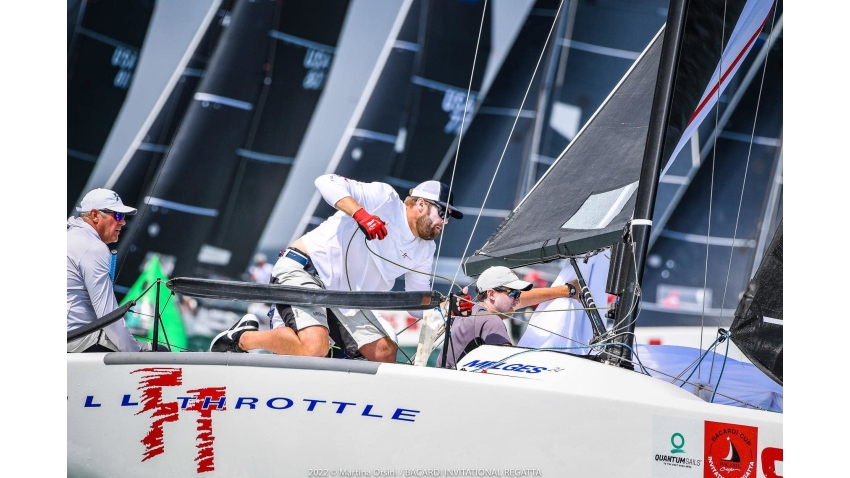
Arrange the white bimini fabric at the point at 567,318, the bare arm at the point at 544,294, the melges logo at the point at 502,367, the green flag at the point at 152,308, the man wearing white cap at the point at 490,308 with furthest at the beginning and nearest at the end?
the green flag at the point at 152,308
the bare arm at the point at 544,294
the white bimini fabric at the point at 567,318
the man wearing white cap at the point at 490,308
the melges logo at the point at 502,367

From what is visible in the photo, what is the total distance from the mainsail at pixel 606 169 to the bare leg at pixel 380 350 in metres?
0.45

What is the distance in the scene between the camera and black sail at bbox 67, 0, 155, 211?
6.56m

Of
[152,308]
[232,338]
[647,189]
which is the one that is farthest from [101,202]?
[152,308]

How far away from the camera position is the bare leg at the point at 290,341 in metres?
2.42

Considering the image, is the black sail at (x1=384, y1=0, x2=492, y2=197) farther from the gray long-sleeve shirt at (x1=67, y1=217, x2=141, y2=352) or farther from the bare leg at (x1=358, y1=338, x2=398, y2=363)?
the gray long-sleeve shirt at (x1=67, y1=217, x2=141, y2=352)

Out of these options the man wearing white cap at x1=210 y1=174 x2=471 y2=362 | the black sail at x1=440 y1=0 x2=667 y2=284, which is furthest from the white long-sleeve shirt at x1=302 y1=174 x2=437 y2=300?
the black sail at x1=440 y1=0 x2=667 y2=284

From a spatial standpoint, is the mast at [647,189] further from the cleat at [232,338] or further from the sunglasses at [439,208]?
the cleat at [232,338]

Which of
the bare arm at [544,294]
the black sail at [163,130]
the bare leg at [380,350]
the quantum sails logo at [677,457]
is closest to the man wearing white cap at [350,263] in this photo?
the bare leg at [380,350]

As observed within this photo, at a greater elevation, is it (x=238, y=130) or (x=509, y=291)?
(x=238, y=130)

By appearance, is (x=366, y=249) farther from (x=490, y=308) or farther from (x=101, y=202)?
(x=101, y=202)

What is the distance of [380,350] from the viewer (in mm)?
2695

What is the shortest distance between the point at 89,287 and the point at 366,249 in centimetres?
85

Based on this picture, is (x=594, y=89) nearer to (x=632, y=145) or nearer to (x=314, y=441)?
(x=632, y=145)

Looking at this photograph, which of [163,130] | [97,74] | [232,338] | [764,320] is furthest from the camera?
[163,130]
